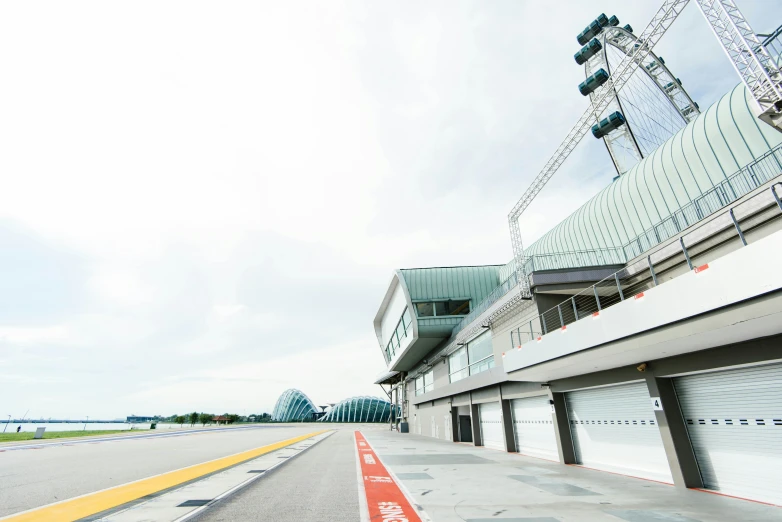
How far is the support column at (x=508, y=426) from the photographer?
19.4 meters

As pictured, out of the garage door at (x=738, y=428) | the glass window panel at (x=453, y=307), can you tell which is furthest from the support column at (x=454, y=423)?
the garage door at (x=738, y=428)

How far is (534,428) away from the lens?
17781 mm

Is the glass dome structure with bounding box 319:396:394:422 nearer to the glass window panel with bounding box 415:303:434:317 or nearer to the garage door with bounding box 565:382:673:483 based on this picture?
the glass window panel with bounding box 415:303:434:317

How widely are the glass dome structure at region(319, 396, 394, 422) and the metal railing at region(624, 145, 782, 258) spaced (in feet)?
310

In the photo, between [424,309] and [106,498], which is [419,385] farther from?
[106,498]

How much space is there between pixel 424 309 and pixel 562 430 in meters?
24.0

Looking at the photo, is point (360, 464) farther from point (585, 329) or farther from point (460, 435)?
point (460, 435)

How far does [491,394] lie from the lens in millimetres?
21828

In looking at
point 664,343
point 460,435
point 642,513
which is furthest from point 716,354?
point 460,435

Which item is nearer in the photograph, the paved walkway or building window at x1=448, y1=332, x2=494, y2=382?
the paved walkway

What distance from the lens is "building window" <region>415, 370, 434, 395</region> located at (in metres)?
39.2

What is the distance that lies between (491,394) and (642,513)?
593 inches

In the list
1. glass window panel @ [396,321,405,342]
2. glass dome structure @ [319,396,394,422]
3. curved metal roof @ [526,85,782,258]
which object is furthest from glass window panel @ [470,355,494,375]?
glass dome structure @ [319,396,394,422]

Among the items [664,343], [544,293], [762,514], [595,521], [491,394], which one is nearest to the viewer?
[595,521]
